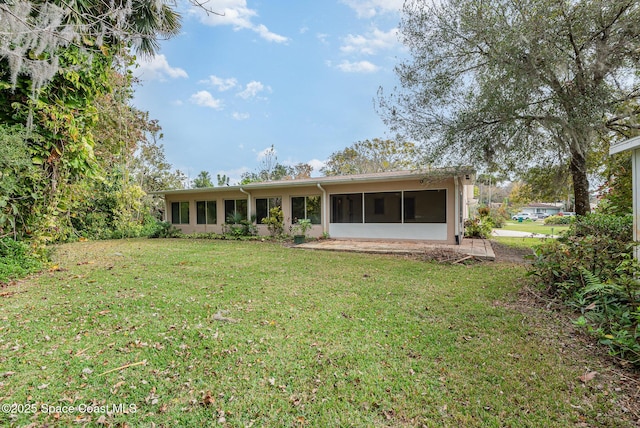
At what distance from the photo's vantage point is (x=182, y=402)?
2234 mm

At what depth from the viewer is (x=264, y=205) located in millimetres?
13617

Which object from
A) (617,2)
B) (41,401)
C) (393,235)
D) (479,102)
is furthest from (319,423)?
(393,235)

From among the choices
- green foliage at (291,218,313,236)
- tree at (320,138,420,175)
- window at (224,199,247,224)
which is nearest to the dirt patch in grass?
green foliage at (291,218,313,236)

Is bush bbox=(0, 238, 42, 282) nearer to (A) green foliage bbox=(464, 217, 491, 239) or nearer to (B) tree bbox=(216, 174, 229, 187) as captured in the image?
(A) green foliage bbox=(464, 217, 491, 239)

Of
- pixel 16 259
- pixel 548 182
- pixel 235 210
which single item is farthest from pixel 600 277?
pixel 235 210

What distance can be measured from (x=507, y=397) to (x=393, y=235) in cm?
887

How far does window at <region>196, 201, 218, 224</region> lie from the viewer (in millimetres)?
14980

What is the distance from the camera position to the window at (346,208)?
11.6 meters

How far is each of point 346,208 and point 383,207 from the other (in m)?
1.52

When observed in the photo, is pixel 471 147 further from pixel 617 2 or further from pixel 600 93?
pixel 617 2

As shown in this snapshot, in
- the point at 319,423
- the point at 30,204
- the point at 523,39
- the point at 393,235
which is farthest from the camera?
the point at 393,235

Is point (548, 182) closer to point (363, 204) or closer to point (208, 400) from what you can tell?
point (363, 204)

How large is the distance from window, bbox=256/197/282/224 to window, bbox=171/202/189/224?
4639 millimetres

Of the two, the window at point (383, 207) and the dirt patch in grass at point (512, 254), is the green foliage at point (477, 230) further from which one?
the window at point (383, 207)
